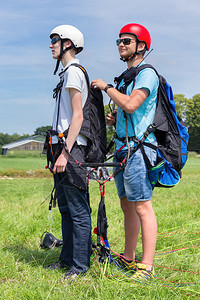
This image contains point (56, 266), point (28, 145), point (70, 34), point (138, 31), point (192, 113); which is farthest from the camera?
point (28, 145)

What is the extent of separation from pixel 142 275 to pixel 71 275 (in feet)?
2.43

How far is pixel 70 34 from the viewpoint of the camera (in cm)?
373

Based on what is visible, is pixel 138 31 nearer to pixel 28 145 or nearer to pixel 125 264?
pixel 125 264

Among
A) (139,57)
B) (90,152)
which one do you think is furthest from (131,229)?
(139,57)

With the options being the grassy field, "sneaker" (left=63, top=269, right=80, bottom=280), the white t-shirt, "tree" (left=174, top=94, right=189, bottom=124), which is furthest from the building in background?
"sneaker" (left=63, top=269, right=80, bottom=280)

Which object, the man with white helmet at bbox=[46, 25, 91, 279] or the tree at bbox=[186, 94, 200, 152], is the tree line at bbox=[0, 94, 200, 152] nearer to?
the tree at bbox=[186, 94, 200, 152]

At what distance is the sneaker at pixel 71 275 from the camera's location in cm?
363

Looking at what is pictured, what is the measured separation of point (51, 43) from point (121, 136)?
128cm

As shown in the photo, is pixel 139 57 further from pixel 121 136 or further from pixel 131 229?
pixel 131 229

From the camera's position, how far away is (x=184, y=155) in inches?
147

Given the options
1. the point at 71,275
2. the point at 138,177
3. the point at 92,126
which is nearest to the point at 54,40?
the point at 92,126

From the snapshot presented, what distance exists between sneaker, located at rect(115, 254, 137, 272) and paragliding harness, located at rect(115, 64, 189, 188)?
0.99 metres

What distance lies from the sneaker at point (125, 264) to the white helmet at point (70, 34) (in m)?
2.46

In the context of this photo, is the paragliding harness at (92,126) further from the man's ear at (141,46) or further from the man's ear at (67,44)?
the man's ear at (141,46)
